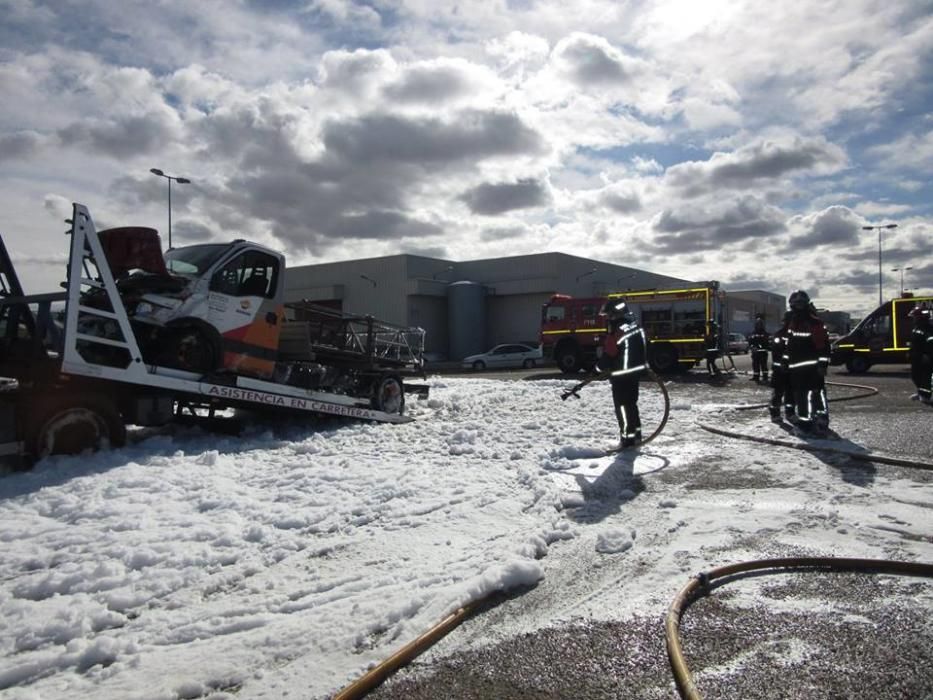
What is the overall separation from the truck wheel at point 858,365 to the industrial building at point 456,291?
909 inches

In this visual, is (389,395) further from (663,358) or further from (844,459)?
(663,358)

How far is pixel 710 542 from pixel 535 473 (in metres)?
2.14

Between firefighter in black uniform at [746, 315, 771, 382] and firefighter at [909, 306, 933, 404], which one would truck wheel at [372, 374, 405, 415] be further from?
firefighter in black uniform at [746, 315, 771, 382]

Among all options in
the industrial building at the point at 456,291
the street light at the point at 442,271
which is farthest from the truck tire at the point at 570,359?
the street light at the point at 442,271

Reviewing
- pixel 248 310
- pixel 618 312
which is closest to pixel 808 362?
pixel 618 312

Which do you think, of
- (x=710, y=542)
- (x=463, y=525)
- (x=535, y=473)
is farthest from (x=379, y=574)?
(x=535, y=473)

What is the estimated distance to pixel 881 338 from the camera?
810 inches

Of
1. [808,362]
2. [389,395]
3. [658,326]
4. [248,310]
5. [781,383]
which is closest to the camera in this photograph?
[248,310]

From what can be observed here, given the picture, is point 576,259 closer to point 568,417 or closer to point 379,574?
point 568,417

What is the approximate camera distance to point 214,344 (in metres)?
8.52

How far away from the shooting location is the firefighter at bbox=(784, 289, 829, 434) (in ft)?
29.6

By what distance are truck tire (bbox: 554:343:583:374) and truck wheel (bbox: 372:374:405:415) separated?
1155cm

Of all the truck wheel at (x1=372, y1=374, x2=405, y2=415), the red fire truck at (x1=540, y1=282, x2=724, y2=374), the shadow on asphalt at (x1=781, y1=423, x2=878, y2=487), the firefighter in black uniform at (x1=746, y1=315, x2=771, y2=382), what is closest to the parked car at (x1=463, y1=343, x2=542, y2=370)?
the red fire truck at (x1=540, y1=282, x2=724, y2=374)

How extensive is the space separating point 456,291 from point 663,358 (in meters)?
23.8
